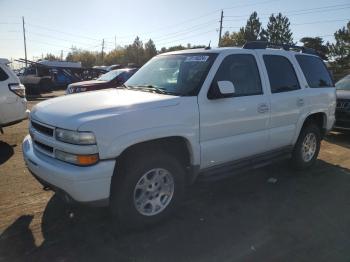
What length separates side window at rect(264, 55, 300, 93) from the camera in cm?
510

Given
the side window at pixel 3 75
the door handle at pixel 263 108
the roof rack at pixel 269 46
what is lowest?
the door handle at pixel 263 108

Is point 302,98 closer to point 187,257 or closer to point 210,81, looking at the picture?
point 210,81

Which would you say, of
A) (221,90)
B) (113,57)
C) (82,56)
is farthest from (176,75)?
(82,56)

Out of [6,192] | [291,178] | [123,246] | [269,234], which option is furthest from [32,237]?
[291,178]

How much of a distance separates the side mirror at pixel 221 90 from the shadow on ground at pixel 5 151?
4023 millimetres

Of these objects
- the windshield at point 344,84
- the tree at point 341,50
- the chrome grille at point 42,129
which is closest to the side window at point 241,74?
the chrome grille at point 42,129

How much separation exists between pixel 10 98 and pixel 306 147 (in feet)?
18.7

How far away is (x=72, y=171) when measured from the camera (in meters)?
3.27

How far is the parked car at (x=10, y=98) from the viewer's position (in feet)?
23.3

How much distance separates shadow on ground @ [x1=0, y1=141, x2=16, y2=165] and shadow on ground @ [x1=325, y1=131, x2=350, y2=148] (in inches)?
275

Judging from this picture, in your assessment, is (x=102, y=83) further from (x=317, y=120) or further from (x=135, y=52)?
(x=135, y=52)

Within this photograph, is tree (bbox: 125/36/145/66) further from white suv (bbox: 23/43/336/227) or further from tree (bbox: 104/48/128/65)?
white suv (bbox: 23/43/336/227)

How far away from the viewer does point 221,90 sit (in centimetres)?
402

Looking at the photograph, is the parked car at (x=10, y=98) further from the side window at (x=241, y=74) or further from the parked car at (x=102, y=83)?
the side window at (x=241, y=74)
